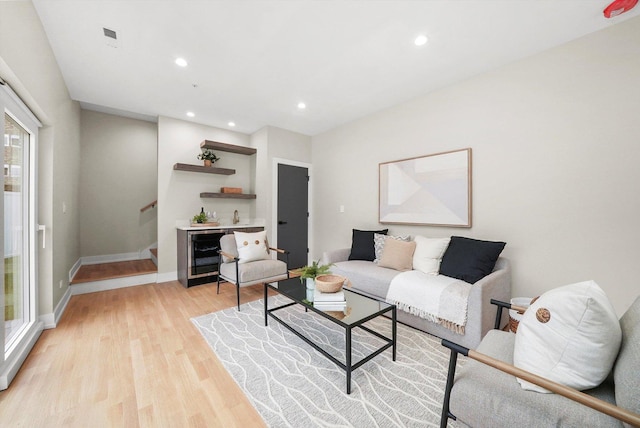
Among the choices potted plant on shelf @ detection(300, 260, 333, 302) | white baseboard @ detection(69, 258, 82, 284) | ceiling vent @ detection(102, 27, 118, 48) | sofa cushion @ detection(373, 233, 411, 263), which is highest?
ceiling vent @ detection(102, 27, 118, 48)

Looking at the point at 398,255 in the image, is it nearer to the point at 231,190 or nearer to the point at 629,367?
the point at 629,367

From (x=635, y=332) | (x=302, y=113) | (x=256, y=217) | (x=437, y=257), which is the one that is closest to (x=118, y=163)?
(x=256, y=217)

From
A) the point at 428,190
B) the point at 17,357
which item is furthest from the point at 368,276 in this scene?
the point at 17,357

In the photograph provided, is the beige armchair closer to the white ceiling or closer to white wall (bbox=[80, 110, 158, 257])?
the white ceiling

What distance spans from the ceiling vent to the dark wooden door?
2711 mm

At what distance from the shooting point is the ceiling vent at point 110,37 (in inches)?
85.4

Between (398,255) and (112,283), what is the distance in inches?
163

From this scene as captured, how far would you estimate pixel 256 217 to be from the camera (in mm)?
4859

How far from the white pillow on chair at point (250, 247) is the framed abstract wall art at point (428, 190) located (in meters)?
1.82

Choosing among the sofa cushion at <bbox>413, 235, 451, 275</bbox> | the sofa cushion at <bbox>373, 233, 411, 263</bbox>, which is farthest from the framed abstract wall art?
the sofa cushion at <bbox>413, 235, 451, 275</bbox>

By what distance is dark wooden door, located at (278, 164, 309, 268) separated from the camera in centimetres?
470

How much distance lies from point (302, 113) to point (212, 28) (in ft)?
6.40

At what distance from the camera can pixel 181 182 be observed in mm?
4281

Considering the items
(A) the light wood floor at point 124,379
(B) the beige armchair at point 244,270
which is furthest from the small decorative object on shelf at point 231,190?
(A) the light wood floor at point 124,379
